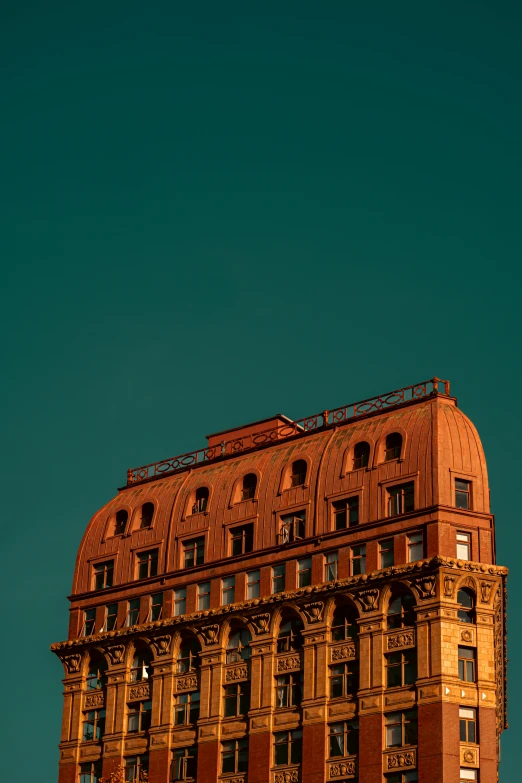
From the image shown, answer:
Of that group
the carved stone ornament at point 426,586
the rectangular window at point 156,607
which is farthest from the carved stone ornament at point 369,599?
the rectangular window at point 156,607

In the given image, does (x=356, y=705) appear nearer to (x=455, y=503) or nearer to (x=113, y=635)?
(x=455, y=503)

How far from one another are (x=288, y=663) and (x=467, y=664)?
13.4 metres

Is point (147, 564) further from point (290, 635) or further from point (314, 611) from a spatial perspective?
point (314, 611)

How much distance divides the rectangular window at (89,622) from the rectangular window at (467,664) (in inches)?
1295

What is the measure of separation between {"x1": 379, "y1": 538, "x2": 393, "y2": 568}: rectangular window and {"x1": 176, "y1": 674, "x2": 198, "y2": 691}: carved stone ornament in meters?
16.9

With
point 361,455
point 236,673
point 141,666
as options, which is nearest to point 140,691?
point 141,666

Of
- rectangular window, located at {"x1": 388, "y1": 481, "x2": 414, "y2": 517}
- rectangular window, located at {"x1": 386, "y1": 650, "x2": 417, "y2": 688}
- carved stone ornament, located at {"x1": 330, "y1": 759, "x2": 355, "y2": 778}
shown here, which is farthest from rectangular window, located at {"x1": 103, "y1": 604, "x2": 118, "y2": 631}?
rectangular window, located at {"x1": 386, "y1": 650, "x2": 417, "y2": 688}

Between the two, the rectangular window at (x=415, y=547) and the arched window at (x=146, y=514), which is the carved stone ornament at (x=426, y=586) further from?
the arched window at (x=146, y=514)

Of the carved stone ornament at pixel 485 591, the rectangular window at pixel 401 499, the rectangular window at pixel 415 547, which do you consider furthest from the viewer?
the rectangular window at pixel 401 499

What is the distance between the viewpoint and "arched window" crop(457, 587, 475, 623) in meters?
117

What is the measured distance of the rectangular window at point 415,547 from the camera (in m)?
119

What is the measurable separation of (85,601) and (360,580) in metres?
27.2

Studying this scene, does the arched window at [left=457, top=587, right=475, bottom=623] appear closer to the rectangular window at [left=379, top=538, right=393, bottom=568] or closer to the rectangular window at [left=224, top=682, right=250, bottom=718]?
the rectangular window at [left=379, top=538, right=393, bottom=568]

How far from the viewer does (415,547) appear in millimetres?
119438
